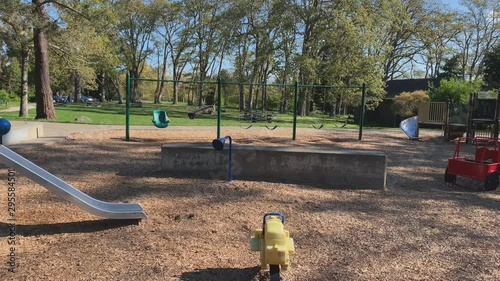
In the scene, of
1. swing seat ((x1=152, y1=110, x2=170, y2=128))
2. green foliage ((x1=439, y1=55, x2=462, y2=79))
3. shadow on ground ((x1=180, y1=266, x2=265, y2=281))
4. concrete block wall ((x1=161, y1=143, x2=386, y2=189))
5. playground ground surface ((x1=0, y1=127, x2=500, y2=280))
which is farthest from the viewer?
green foliage ((x1=439, y1=55, x2=462, y2=79))

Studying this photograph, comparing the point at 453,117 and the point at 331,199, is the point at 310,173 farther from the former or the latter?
the point at 453,117

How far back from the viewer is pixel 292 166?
737cm

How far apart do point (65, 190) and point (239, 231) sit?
1.99 m

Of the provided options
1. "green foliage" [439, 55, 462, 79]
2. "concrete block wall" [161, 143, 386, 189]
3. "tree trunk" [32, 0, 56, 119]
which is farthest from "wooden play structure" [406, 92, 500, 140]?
"green foliage" [439, 55, 462, 79]

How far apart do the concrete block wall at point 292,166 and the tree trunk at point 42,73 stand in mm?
13585

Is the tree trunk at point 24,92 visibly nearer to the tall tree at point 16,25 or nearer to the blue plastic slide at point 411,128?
the tall tree at point 16,25

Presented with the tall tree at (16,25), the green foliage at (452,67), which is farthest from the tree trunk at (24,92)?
the green foliage at (452,67)

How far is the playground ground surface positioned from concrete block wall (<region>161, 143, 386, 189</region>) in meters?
0.36

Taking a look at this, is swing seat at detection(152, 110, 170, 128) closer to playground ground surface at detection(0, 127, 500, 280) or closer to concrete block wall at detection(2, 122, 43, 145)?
concrete block wall at detection(2, 122, 43, 145)

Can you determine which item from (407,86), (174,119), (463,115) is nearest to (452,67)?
(407,86)

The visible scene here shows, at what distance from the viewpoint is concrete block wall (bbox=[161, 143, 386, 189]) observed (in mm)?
7199

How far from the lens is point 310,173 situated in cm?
734

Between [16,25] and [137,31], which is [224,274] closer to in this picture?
[16,25]

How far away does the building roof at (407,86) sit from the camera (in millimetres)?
41906
